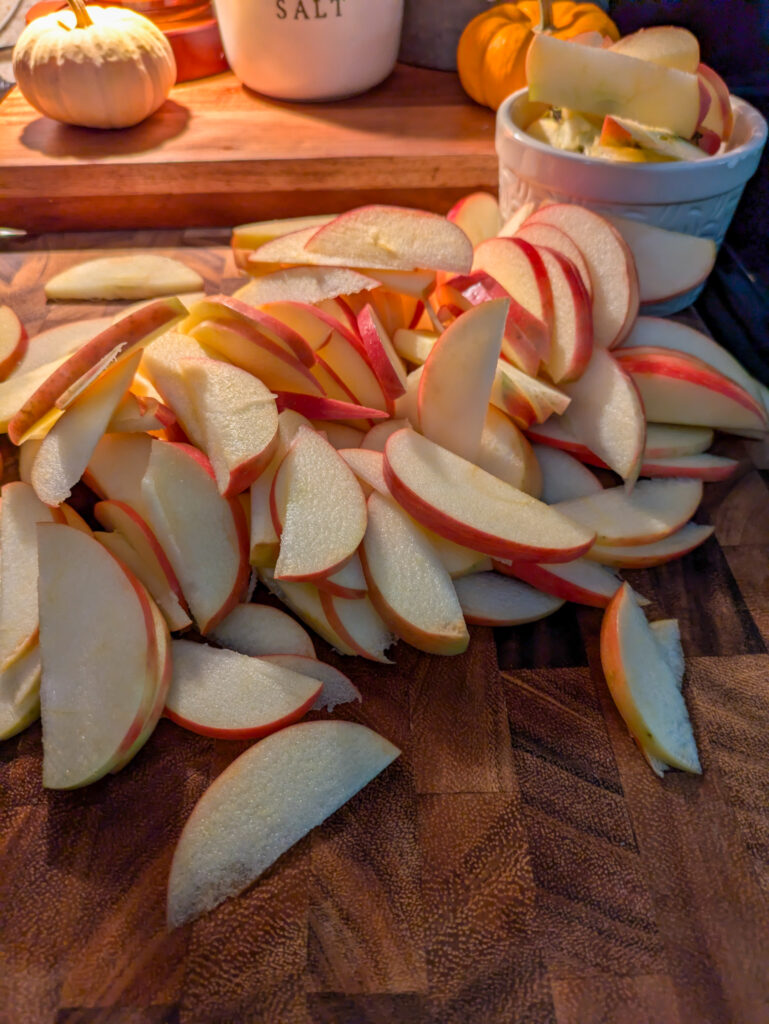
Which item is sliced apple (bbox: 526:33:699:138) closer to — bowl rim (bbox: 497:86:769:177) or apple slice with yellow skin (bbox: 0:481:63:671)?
bowl rim (bbox: 497:86:769:177)

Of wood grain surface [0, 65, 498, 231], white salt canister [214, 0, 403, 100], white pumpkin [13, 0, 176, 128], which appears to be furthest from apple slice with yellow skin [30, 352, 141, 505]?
white salt canister [214, 0, 403, 100]

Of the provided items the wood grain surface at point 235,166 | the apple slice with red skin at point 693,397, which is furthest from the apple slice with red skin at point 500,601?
the wood grain surface at point 235,166

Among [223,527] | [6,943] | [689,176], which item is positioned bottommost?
[6,943]

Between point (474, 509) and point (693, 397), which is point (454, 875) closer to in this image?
point (474, 509)

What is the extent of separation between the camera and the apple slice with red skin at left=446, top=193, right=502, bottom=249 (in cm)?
144

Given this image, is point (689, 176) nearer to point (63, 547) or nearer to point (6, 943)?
point (63, 547)

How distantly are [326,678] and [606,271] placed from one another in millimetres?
766

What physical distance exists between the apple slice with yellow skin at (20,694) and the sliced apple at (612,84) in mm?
1141

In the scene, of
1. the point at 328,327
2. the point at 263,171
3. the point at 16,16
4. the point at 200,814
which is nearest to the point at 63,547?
the point at 200,814

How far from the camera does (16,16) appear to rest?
2.22 meters

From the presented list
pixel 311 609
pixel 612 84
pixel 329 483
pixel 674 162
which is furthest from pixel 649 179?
pixel 311 609

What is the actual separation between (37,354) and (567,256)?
87cm

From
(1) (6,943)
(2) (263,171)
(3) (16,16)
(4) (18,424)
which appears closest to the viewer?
(1) (6,943)

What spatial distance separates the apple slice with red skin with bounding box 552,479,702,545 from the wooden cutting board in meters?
0.15
